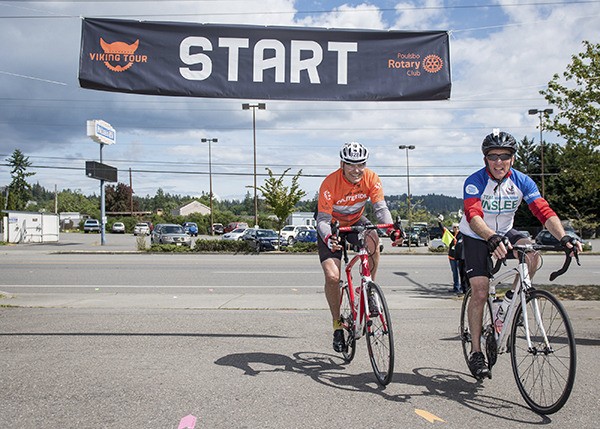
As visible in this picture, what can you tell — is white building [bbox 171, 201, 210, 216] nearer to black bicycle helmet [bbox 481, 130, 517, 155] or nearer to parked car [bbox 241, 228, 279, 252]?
parked car [bbox 241, 228, 279, 252]

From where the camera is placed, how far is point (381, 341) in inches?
174

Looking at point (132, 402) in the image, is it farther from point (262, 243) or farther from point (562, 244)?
point (262, 243)

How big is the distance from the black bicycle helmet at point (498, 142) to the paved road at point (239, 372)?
6.43 ft

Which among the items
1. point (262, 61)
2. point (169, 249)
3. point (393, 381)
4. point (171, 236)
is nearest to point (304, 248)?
point (169, 249)

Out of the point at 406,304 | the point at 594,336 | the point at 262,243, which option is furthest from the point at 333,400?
the point at 262,243

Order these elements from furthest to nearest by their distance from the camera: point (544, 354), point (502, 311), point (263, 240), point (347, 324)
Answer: point (263, 240)
point (347, 324)
point (502, 311)
point (544, 354)

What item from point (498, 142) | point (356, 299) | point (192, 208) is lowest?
point (356, 299)

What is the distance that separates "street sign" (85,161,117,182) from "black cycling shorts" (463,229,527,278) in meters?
41.3

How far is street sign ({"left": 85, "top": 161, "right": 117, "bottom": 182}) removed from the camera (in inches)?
1635

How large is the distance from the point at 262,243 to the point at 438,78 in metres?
25.5

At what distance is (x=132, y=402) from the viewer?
3977 mm

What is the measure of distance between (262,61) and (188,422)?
4.40 metres

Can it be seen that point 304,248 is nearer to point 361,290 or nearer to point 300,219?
point 361,290

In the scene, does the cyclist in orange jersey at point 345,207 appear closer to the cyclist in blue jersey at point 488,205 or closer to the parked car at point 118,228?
the cyclist in blue jersey at point 488,205
